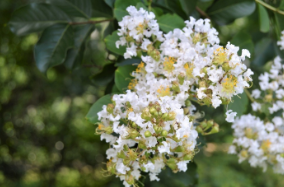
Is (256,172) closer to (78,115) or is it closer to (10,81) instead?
(78,115)

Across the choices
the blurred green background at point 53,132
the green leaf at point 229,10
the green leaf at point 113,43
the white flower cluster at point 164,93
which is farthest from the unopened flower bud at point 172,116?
the blurred green background at point 53,132

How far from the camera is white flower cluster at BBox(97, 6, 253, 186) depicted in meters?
0.74

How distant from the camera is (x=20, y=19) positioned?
116 cm

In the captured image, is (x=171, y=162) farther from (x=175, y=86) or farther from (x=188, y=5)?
(x=188, y=5)

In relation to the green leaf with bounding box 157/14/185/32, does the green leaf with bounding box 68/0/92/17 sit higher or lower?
lower

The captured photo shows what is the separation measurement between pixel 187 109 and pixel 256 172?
245 centimetres

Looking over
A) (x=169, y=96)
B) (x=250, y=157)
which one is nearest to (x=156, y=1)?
(x=169, y=96)

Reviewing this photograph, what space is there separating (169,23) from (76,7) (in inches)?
17.0

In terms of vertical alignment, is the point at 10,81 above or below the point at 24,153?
above

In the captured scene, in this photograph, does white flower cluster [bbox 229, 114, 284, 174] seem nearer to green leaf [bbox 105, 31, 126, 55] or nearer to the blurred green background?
green leaf [bbox 105, 31, 126, 55]

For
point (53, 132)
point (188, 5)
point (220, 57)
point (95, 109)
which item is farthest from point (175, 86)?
point (53, 132)

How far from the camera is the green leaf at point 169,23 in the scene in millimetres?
983

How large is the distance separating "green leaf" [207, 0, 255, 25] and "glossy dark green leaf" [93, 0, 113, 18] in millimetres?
426

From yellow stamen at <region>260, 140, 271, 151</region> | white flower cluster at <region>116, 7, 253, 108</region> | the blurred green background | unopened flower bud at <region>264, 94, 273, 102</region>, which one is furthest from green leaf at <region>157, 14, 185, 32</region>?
the blurred green background
